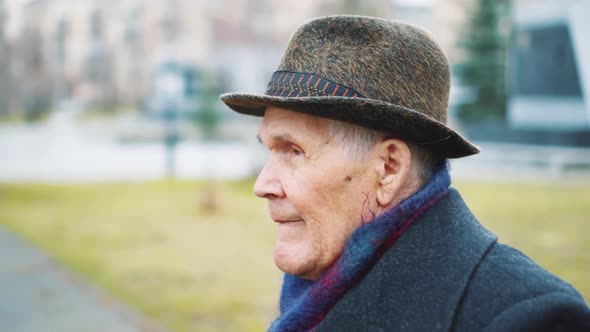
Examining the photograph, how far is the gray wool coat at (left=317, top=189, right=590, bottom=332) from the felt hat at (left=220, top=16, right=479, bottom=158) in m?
0.25

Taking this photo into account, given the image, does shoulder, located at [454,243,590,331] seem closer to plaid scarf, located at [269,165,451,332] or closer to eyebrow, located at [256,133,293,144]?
plaid scarf, located at [269,165,451,332]

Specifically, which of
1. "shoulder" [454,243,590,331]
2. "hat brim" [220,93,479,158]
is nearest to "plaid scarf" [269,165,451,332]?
"hat brim" [220,93,479,158]

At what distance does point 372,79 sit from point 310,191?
13.9 inches

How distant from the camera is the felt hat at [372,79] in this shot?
142cm

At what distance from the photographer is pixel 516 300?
121 centimetres

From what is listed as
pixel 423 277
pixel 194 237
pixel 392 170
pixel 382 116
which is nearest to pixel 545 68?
pixel 194 237

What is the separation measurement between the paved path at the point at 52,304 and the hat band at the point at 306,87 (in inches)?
149

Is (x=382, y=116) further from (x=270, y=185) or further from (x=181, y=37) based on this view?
(x=181, y=37)

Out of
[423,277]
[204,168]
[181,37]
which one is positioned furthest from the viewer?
[181,37]

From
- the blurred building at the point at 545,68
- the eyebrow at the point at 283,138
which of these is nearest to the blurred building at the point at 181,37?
the blurred building at the point at 545,68

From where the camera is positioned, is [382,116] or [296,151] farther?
[296,151]

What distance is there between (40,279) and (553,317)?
20.3 ft

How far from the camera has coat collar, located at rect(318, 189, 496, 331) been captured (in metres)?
1.28

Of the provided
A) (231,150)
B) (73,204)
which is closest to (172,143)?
(73,204)
